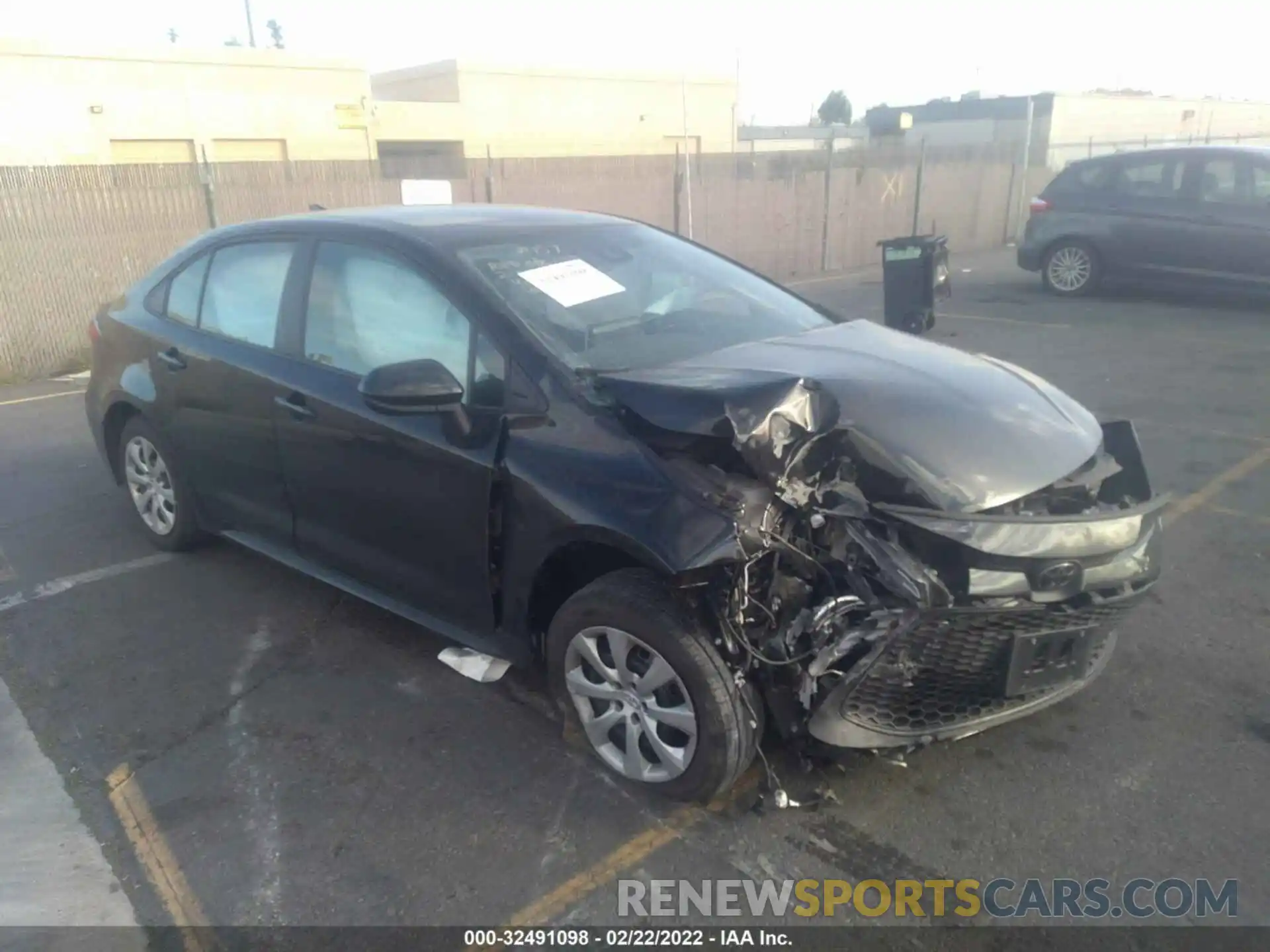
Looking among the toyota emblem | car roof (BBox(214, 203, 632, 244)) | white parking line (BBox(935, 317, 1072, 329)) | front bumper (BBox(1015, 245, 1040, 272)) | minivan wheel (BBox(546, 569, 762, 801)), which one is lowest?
white parking line (BBox(935, 317, 1072, 329))

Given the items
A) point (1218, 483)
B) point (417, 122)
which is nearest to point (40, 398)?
point (1218, 483)

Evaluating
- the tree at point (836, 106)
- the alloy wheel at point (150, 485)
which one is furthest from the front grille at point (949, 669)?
the tree at point (836, 106)

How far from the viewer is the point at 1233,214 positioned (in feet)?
35.4

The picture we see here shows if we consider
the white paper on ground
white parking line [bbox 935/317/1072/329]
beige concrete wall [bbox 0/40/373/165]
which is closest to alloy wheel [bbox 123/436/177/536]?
the white paper on ground

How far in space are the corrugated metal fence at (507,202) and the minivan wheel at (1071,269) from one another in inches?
173

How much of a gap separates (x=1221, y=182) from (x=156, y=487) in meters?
11.3

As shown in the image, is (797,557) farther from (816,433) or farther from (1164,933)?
(1164,933)

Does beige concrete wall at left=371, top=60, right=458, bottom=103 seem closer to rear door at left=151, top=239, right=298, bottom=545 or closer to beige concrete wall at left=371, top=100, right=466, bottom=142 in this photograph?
beige concrete wall at left=371, top=100, right=466, bottom=142

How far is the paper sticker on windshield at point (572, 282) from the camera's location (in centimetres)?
352

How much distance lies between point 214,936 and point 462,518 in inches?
55.1

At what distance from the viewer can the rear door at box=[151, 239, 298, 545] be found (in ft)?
13.2

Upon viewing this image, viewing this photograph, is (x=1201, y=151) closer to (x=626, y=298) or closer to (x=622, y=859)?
(x=626, y=298)

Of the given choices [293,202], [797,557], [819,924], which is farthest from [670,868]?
[293,202]

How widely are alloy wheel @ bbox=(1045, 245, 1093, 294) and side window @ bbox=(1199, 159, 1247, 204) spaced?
1.48 metres
